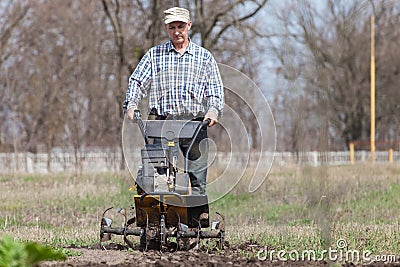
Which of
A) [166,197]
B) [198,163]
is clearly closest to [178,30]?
[198,163]

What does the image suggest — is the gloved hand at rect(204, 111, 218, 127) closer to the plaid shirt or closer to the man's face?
the plaid shirt

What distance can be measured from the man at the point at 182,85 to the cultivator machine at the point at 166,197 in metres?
0.22

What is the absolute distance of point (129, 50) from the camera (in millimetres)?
25109

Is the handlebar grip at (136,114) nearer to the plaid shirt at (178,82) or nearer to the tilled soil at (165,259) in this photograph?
the plaid shirt at (178,82)

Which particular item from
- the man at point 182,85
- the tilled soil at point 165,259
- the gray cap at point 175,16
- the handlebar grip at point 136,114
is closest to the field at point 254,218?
the tilled soil at point 165,259

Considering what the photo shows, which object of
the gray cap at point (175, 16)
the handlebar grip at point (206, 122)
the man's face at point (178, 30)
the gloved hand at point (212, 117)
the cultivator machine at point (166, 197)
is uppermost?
the gray cap at point (175, 16)

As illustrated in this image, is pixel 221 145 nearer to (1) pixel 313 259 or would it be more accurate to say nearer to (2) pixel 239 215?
(2) pixel 239 215

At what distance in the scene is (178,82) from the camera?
6266mm

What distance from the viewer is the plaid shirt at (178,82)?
625cm

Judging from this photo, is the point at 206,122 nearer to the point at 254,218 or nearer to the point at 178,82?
the point at 178,82

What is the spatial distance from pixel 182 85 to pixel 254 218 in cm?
419

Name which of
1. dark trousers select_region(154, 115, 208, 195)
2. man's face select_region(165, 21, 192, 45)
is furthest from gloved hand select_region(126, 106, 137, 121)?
man's face select_region(165, 21, 192, 45)

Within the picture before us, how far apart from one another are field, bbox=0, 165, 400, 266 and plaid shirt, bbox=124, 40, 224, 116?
1.26 meters

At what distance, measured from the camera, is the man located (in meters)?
6.17
